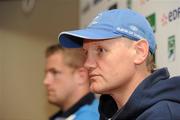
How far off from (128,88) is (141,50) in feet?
0.40

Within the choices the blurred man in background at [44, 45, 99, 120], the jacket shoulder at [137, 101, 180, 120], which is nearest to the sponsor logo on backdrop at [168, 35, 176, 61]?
the jacket shoulder at [137, 101, 180, 120]

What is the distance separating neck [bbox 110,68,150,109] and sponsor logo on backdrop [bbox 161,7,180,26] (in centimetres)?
27

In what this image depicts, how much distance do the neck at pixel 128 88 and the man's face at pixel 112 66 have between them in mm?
13

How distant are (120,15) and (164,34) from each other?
0.30m

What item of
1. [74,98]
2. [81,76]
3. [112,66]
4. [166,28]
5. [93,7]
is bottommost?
[74,98]

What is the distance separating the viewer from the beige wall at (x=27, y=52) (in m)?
2.94

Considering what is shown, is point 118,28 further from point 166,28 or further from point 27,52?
point 27,52

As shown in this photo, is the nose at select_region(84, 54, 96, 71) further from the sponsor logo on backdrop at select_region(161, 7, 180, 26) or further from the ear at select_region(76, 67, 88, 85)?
the ear at select_region(76, 67, 88, 85)

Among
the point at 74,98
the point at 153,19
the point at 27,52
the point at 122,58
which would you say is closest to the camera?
the point at 122,58

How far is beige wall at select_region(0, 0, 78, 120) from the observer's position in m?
2.94

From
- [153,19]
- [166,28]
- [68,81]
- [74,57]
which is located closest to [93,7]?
[74,57]

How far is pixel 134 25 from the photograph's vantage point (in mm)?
1269

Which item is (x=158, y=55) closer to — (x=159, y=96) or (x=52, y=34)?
(x=159, y=96)

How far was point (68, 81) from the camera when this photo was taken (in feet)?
6.89
